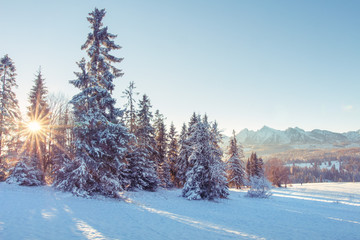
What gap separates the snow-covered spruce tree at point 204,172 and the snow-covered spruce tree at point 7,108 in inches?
815

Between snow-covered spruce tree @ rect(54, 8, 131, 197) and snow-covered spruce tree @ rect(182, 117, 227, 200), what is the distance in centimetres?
867

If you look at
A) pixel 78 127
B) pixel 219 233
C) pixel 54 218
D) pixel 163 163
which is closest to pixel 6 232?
pixel 54 218

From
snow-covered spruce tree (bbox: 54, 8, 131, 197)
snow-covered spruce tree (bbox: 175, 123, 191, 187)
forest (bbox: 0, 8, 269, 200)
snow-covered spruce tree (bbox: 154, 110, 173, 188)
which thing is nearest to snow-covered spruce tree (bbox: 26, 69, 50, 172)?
forest (bbox: 0, 8, 269, 200)

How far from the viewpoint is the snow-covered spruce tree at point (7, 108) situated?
22.7m

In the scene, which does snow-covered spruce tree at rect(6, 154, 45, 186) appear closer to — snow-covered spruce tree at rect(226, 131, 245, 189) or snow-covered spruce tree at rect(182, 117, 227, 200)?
snow-covered spruce tree at rect(182, 117, 227, 200)

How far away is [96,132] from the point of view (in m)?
18.5

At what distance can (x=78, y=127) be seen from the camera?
18.1m

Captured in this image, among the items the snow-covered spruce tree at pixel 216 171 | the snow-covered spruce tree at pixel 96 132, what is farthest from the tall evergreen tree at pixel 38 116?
the snow-covered spruce tree at pixel 216 171

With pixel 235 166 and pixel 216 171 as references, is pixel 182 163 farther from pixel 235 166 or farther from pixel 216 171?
pixel 216 171

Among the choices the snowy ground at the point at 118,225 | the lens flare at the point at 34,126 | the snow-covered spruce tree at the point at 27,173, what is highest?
the lens flare at the point at 34,126

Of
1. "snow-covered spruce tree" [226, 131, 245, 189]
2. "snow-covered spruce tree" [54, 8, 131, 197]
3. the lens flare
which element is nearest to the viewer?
"snow-covered spruce tree" [54, 8, 131, 197]

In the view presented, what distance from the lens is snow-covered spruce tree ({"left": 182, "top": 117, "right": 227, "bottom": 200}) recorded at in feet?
76.0

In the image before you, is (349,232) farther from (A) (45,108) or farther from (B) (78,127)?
(A) (45,108)

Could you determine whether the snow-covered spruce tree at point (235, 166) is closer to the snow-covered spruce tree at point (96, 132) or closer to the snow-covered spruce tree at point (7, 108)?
the snow-covered spruce tree at point (96, 132)
